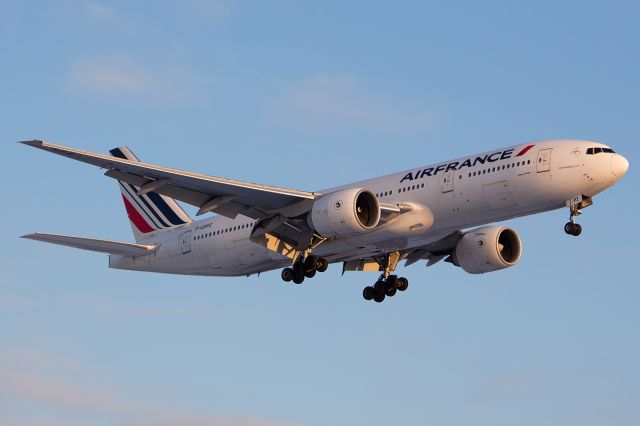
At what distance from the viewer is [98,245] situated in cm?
4997

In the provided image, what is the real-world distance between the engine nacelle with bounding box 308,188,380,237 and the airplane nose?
849 centimetres

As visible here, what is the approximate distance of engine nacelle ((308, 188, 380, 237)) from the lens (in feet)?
142

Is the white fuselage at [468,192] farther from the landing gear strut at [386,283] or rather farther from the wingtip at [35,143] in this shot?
the wingtip at [35,143]

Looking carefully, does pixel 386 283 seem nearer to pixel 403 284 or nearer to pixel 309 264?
pixel 403 284

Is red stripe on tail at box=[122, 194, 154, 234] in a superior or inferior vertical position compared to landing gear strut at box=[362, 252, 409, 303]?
superior

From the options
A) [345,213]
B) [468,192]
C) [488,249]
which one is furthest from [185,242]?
[468,192]

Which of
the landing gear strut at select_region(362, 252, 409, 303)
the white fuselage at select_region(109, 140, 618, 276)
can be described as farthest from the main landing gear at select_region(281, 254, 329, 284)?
the landing gear strut at select_region(362, 252, 409, 303)

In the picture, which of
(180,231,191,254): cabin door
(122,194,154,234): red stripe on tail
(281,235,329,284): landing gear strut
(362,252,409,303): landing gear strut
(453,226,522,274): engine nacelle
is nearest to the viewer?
(281,235,329,284): landing gear strut

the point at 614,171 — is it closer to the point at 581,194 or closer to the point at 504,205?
the point at 581,194

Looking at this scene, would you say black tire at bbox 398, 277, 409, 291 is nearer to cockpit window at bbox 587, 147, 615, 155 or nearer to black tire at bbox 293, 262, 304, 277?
black tire at bbox 293, 262, 304, 277

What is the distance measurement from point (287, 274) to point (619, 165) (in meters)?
13.5

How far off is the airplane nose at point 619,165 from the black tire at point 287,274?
13.1m

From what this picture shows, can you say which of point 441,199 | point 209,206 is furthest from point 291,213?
point 441,199

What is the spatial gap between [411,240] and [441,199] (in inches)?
110
